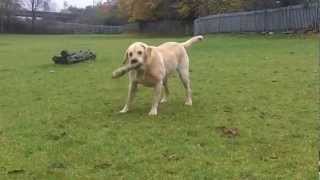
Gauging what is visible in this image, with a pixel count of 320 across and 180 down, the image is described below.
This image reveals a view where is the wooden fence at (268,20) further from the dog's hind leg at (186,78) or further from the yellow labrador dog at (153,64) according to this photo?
the yellow labrador dog at (153,64)

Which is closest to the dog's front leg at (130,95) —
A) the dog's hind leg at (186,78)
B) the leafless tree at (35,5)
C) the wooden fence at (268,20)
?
the dog's hind leg at (186,78)

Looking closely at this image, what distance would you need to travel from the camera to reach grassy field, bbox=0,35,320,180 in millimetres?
6535

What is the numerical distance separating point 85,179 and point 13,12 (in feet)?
275

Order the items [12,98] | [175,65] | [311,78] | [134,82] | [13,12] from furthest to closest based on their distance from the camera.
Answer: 1. [13,12]
2. [311,78]
3. [12,98]
4. [175,65]
5. [134,82]

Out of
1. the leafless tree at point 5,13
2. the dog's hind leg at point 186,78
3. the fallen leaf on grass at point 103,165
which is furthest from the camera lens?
the leafless tree at point 5,13

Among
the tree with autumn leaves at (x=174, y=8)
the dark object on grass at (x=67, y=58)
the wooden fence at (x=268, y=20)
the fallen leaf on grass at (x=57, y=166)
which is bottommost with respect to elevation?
the fallen leaf on grass at (x=57, y=166)

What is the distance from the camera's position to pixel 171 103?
10.8 metres

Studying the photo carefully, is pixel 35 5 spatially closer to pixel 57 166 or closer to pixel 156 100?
pixel 156 100

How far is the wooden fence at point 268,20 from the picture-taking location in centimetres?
3728

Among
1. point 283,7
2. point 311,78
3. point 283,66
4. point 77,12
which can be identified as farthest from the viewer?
point 77,12

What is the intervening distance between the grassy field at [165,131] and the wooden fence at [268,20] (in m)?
24.2

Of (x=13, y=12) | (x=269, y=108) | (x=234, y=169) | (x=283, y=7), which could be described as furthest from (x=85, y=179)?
(x=13, y=12)

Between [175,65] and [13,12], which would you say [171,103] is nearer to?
[175,65]

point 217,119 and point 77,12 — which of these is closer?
point 217,119
